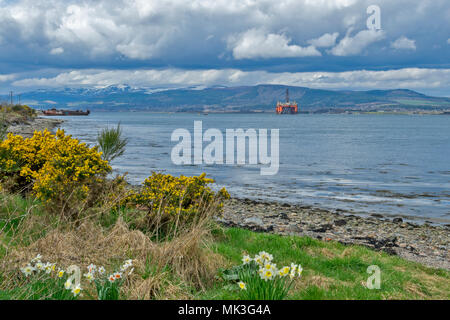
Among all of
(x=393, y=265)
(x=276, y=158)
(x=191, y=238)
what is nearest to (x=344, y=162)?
(x=276, y=158)

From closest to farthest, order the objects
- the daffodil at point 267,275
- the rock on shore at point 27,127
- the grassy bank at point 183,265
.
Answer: the daffodil at point 267,275, the grassy bank at point 183,265, the rock on shore at point 27,127

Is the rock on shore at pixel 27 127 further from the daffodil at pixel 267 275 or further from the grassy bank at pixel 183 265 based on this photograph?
the daffodil at pixel 267 275

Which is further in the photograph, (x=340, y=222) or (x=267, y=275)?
(x=340, y=222)

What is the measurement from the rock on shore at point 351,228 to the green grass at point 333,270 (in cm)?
208

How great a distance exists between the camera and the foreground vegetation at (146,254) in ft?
19.5

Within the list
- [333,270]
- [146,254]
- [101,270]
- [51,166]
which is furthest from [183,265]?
[51,166]

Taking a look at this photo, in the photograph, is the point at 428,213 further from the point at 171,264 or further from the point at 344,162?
the point at 344,162

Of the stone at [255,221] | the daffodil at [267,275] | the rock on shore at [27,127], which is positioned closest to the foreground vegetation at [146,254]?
the daffodil at [267,275]

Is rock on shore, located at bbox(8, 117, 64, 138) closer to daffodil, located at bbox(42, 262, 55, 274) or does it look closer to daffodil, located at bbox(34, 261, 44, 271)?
daffodil, located at bbox(34, 261, 44, 271)

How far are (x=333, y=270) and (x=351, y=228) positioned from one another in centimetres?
689

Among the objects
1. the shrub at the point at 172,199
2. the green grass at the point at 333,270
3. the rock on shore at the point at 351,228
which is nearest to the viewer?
the green grass at the point at 333,270

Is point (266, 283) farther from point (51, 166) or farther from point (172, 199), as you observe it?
point (51, 166)

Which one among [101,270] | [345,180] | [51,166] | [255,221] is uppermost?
[51,166]

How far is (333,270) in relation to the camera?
862 cm
